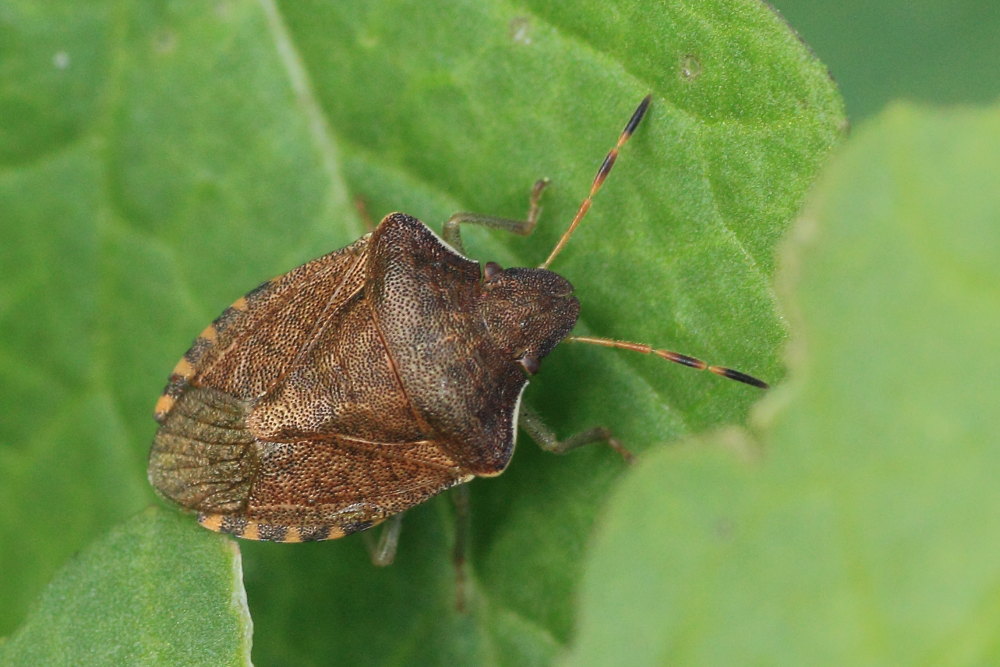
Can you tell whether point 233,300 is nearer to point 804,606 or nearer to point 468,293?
point 468,293

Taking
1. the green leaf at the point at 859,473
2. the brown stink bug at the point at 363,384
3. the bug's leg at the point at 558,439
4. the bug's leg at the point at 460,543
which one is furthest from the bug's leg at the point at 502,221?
the green leaf at the point at 859,473

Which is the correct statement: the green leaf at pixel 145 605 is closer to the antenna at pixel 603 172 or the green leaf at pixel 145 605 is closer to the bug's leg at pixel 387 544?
the bug's leg at pixel 387 544

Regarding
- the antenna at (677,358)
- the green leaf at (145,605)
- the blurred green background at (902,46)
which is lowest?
the green leaf at (145,605)

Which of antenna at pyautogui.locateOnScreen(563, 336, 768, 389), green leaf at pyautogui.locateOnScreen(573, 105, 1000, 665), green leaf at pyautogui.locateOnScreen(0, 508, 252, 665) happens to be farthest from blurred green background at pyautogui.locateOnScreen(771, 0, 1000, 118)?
green leaf at pyautogui.locateOnScreen(0, 508, 252, 665)

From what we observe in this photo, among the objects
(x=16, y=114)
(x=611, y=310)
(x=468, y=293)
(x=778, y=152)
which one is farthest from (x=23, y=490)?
(x=778, y=152)

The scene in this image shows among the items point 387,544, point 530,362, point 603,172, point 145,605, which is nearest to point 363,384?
point 530,362

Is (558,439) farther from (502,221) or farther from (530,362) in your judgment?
(502,221)

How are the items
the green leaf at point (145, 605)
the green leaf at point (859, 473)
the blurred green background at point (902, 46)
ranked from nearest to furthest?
the green leaf at point (859, 473) → the green leaf at point (145, 605) → the blurred green background at point (902, 46)
